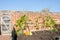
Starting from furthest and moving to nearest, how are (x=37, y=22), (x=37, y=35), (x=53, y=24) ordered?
(x=37, y=22) → (x=53, y=24) → (x=37, y=35)

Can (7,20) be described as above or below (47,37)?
above

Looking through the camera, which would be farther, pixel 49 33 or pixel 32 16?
pixel 32 16

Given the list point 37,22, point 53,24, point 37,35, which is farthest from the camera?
point 37,22

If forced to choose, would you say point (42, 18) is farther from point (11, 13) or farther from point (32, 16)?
point (11, 13)

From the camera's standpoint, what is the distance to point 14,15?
15.9 meters

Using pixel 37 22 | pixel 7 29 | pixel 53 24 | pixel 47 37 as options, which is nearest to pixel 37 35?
pixel 47 37

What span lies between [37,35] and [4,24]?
9411 mm

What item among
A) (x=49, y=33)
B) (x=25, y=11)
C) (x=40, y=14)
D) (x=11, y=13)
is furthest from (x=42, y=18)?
(x=49, y=33)

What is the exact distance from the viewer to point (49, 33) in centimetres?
768

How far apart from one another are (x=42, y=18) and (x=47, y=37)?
8407 mm

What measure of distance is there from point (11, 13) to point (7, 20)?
3.08 feet

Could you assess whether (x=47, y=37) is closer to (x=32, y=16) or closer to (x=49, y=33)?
(x=49, y=33)

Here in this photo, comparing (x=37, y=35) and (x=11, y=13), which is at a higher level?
(x=11, y=13)

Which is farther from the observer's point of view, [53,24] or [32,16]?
[32,16]
